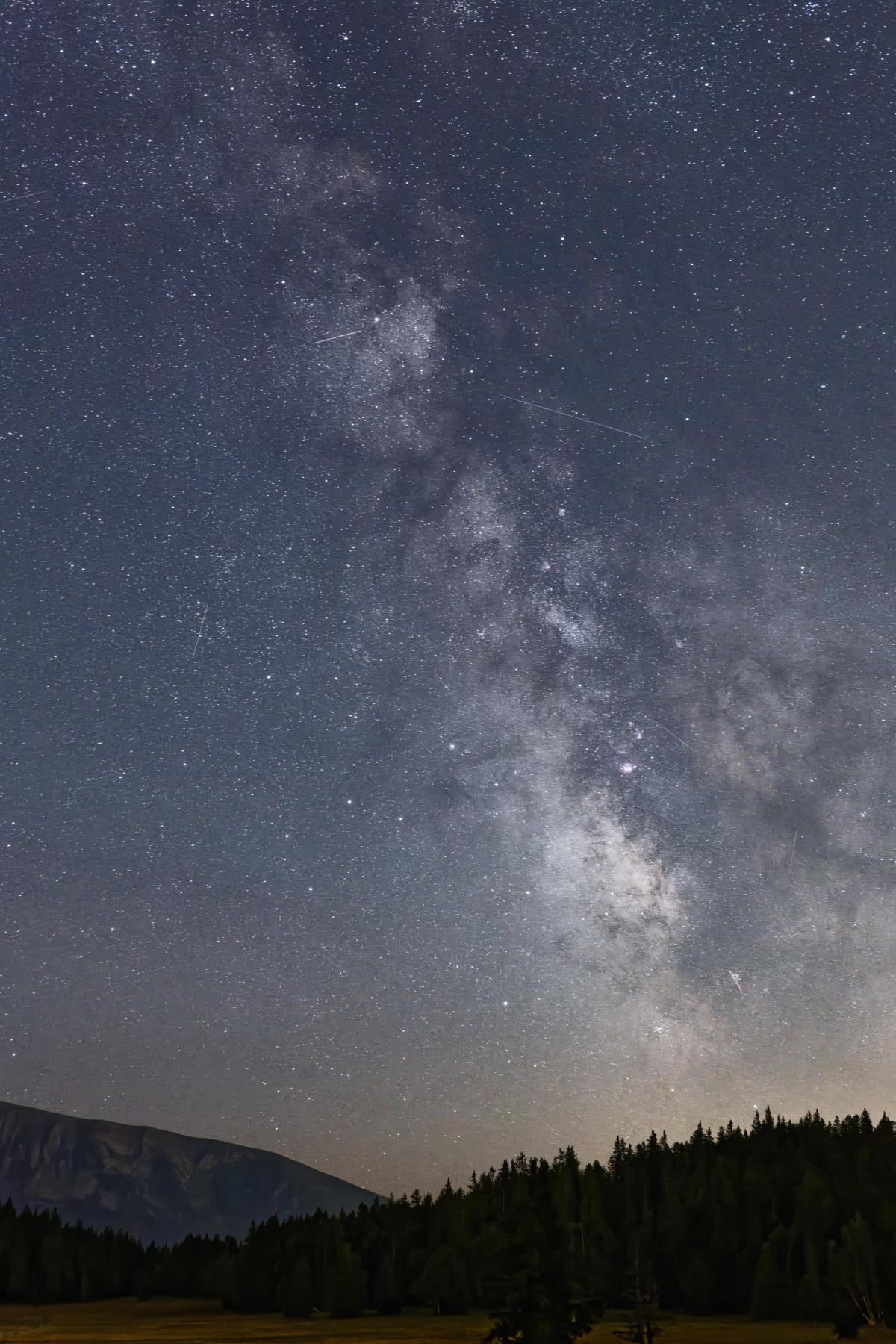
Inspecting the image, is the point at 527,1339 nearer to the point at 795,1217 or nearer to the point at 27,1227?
the point at 795,1217

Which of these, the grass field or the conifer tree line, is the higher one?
the conifer tree line

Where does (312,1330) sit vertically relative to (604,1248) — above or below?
below

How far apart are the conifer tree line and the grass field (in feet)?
10.9

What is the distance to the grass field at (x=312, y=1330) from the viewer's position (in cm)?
8300

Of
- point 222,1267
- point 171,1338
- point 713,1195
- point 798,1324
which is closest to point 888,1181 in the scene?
point 713,1195

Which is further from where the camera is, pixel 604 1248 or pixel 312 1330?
pixel 604 1248

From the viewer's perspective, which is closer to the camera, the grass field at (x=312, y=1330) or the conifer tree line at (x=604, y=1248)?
the grass field at (x=312, y=1330)

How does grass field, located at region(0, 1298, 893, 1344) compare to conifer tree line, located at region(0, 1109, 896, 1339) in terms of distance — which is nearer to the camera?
grass field, located at region(0, 1298, 893, 1344)

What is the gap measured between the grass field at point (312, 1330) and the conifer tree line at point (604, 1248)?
3313 millimetres

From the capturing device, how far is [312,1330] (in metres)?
94.2

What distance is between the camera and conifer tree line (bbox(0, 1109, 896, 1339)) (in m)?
97.7

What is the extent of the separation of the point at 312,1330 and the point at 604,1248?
34.6 m

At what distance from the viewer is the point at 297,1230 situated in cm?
12669

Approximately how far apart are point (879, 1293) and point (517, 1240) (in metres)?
63.6
